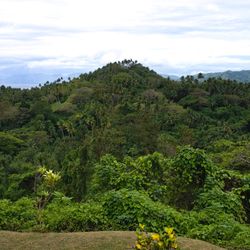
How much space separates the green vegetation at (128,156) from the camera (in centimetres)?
830

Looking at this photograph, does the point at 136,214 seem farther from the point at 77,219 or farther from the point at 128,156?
the point at 128,156

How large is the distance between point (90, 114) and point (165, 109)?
8955 millimetres

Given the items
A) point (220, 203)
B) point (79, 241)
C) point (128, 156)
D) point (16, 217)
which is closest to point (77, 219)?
point (79, 241)

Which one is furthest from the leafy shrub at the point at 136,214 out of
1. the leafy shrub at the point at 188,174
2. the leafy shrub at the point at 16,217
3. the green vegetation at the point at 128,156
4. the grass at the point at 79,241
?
the leafy shrub at the point at 188,174

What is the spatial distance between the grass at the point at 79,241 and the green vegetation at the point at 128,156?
1.66 ft

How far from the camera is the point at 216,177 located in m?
10.9

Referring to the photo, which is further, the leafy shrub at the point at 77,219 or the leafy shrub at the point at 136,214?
the leafy shrub at the point at 136,214

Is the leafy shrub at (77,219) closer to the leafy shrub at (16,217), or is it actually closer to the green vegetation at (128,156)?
the green vegetation at (128,156)

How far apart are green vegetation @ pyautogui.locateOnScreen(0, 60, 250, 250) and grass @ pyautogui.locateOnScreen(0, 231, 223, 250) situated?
507 mm

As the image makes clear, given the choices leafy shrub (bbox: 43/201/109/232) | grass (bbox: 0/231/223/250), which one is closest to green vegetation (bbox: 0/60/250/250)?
leafy shrub (bbox: 43/201/109/232)

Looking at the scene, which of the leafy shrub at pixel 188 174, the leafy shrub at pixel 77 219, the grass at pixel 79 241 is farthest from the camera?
the leafy shrub at pixel 188 174

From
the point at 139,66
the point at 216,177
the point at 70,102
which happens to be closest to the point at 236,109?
the point at 70,102

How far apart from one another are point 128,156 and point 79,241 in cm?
594

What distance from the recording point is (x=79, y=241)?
23.5ft
